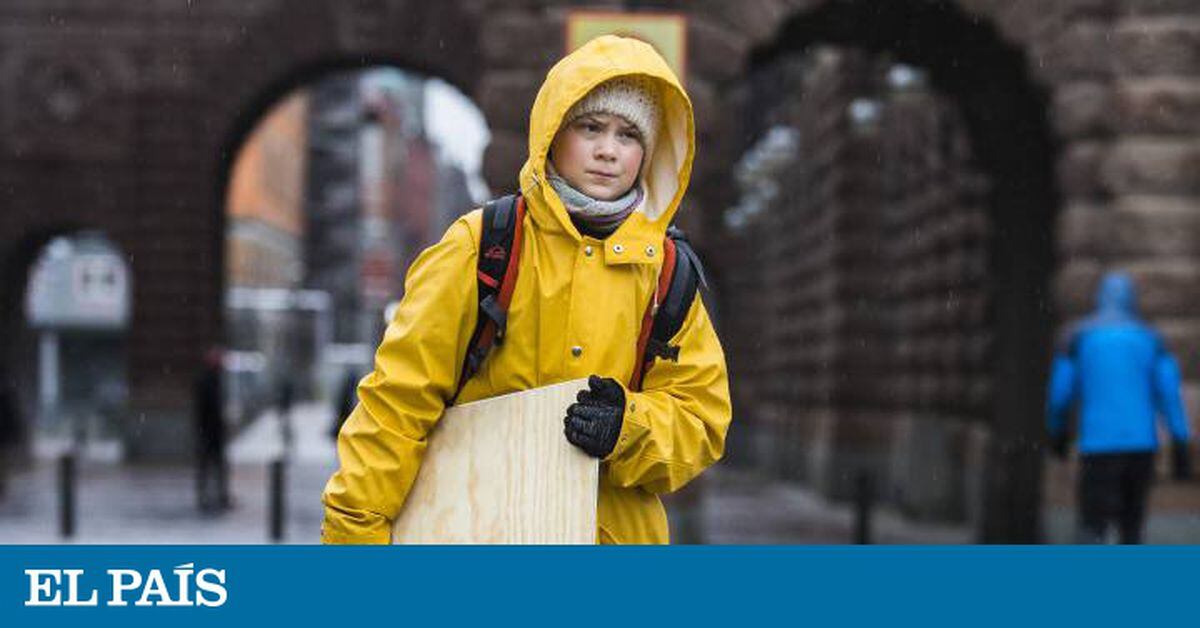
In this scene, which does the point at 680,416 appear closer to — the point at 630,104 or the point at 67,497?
the point at 630,104

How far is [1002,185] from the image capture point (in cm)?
1509

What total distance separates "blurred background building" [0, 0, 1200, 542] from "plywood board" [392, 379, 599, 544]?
806cm

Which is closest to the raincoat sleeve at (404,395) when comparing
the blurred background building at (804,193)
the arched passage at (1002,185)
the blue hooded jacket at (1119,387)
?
the blue hooded jacket at (1119,387)

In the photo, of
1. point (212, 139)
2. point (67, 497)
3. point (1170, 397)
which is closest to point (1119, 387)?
point (1170, 397)

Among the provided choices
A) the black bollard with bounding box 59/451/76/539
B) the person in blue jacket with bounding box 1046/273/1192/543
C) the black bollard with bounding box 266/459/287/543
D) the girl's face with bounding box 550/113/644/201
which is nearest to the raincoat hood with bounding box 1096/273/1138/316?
the person in blue jacket with bounding box 1046/273/1192/543

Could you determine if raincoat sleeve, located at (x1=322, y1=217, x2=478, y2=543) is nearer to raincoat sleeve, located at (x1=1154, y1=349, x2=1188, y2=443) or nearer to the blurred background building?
raincoat sleeve, located at (x1=1154, y1=349, x2=1188, y2=443)

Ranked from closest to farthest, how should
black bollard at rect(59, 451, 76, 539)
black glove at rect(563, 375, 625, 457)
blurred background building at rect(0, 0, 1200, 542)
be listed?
black glove at rect(563, 375, 625, 457) → blurred background building at rect(0, 0, 1200, 542) → black bollard at rect(59, 451, 76, 539)

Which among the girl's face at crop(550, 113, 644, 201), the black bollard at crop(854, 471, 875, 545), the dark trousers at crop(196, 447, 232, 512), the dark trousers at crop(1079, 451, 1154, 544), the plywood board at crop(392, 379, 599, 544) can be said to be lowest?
the dark trousers at crop(196, 447, 232, 512)

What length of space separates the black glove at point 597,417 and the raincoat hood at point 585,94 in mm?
313

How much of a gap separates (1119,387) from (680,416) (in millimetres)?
6242

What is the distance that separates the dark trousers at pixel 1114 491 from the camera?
31.2 feet

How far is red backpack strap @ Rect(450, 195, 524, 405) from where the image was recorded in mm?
3586

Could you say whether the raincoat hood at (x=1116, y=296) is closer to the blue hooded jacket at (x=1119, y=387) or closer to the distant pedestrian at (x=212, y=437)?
the blue hooded jacket at (x=1119, y=387)

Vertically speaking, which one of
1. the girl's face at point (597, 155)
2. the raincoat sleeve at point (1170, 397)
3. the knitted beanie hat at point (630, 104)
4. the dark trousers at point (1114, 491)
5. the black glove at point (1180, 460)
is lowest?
the dark trousers at point (1114, 491)
